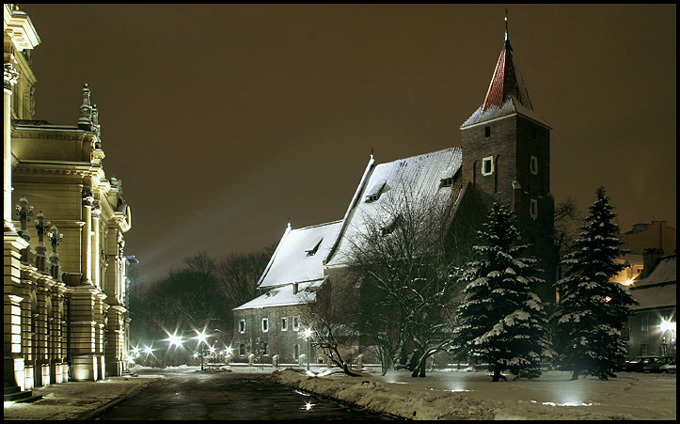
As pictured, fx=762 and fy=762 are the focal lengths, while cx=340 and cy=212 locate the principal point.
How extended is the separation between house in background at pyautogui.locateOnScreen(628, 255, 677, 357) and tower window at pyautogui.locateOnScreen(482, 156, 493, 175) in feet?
46.4

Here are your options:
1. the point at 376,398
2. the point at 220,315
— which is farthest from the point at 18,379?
the point at 220,315

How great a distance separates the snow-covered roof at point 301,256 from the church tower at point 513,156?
65.5ft

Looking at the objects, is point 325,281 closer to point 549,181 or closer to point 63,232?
point 549,181

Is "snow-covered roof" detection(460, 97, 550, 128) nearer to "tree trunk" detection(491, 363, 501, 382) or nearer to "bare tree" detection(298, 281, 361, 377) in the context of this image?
"bare tree" detection(298, 281, 361, 377)

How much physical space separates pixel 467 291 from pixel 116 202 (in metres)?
28.7

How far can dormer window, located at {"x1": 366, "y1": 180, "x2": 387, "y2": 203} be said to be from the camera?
69125 millimetres

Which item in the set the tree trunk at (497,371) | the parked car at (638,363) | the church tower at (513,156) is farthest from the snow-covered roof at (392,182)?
the tree trunk at (497,371)

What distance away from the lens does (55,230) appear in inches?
1307

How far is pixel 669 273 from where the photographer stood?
56.2 m

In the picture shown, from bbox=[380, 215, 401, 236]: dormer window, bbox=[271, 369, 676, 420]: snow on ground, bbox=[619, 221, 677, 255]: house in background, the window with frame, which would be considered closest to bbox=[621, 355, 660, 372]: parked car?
bbox=[380, 215, 401, 236]: dormer window

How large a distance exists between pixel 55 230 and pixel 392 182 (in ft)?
131

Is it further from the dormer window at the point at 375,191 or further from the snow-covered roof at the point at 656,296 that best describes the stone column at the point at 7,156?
the dormer window at the point at 375,191

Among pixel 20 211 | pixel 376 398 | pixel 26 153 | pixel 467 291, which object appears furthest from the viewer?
pixel 26 153

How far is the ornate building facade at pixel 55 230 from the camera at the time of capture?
2781 centimetres
